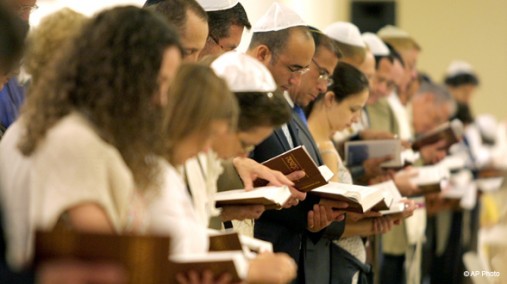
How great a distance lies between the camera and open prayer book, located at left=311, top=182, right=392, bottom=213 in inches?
218

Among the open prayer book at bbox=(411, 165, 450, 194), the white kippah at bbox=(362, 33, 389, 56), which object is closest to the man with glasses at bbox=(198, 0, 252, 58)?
the open prayer book at bbox=(411, 165, 450, 194)

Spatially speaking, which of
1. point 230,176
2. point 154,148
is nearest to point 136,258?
point 154,148

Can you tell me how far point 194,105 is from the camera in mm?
3588

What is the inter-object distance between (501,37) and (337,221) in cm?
1317

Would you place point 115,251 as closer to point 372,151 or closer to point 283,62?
point 283,62

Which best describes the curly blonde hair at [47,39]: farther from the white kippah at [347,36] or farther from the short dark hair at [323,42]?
the white kippah at [347,36]

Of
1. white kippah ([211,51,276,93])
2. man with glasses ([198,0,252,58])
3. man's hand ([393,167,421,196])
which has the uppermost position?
white kippah ([211,51,276,93])

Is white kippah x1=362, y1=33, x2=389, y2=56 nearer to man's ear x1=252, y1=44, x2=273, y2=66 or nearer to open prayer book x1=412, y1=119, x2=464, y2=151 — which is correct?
open prayer book x1=412, y1=119, x2=464, y2=151

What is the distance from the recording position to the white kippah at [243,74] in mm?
4387

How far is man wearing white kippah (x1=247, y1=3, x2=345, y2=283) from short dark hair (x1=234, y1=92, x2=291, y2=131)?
4.22ft

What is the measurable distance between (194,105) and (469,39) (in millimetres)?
15399

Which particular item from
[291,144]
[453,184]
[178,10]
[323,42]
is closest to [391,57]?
[453,184]

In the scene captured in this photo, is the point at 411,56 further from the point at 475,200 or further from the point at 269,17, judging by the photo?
the point at 269,17

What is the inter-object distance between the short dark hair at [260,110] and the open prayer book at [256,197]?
1.41 ft
